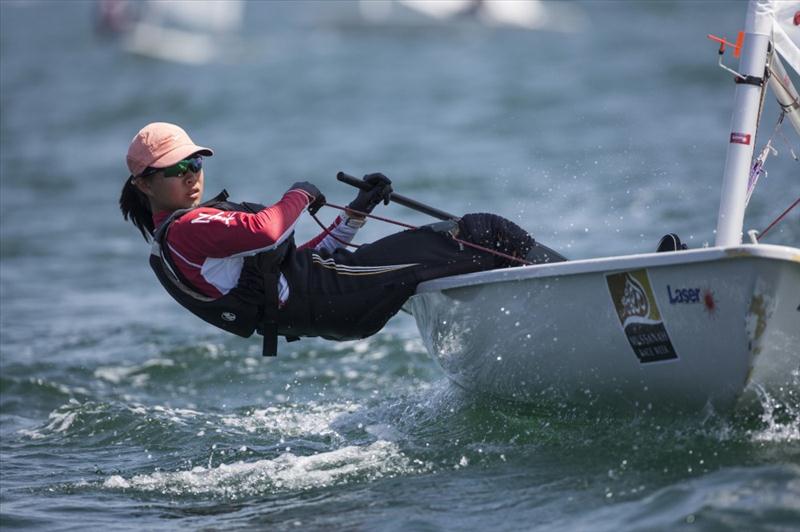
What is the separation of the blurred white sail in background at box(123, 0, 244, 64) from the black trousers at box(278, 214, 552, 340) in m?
24.7

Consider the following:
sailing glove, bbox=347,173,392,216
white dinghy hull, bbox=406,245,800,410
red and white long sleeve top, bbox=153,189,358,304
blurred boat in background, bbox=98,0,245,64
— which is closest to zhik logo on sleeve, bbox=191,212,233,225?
red and white long sleeve top, bbox=153,189,358,304

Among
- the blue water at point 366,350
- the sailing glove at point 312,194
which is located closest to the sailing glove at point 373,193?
the sailing glove at point 312,194

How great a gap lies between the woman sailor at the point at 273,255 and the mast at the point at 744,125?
2.39 feet

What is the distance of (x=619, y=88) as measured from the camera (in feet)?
54.0

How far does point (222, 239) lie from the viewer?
3.92 m

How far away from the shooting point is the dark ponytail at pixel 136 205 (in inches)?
167

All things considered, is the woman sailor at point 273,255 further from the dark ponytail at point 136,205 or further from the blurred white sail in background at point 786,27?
the blurred white sail in background at point 786,27

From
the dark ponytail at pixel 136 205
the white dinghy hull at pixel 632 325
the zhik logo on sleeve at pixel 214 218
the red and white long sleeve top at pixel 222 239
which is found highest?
the dark ponytail at pixel 136 205

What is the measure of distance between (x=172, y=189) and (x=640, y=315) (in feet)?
5.55

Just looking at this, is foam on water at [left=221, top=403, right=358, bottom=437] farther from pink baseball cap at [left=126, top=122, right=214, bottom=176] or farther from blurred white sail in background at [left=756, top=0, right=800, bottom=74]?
blurred white sail in background at [left=756, top=0, right=800, bottom=74]

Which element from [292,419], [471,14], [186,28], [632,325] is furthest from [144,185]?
[186,28]

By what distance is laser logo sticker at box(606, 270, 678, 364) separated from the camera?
12.1ft

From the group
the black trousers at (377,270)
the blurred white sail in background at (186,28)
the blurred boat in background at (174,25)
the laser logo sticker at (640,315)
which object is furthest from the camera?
the blurred boat in background at (174,25)

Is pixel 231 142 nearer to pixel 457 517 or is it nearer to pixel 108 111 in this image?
pixel 108 111
